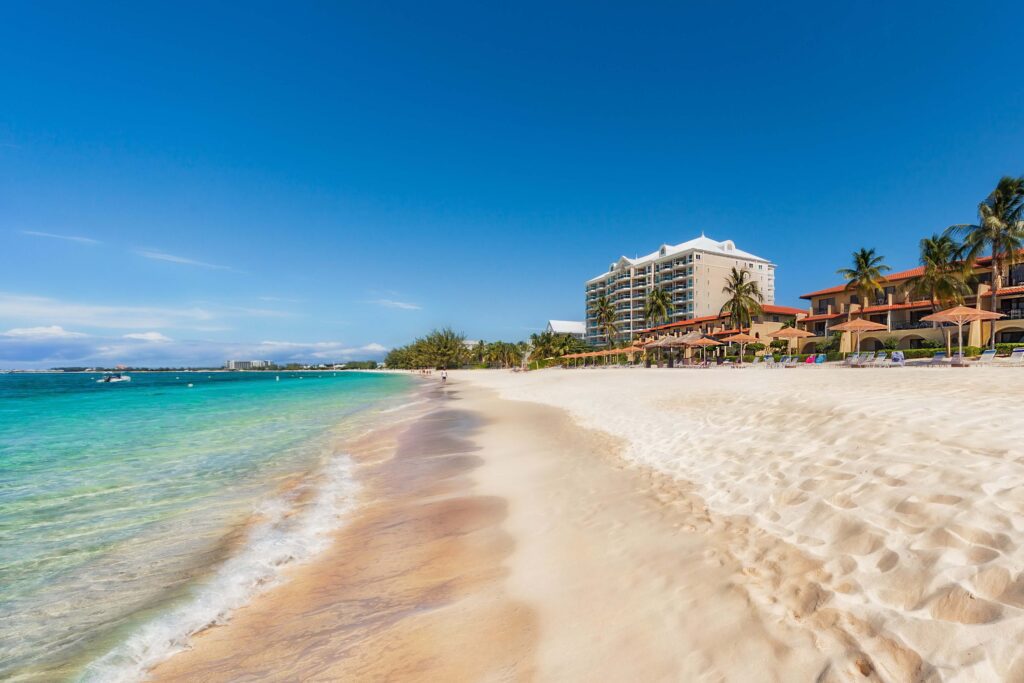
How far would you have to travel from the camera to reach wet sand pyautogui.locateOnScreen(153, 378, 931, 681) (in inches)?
108

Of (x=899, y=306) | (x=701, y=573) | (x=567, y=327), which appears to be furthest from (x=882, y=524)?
(x=567, y=327)

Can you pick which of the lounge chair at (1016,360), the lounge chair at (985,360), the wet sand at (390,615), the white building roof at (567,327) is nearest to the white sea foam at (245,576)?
the wet sand at (390,615)

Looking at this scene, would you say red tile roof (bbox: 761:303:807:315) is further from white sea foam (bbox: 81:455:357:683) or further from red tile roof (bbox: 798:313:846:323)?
white sea foam (bbox: 81:455:357:683)

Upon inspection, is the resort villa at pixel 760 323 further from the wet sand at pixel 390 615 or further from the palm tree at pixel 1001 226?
the wet sand at pixel 390 615

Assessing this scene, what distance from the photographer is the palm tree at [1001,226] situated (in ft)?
102

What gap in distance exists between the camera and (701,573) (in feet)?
12.2

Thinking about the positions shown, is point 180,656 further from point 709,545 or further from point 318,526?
point 709,545

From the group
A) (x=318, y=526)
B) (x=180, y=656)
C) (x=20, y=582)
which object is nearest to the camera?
(x=180, y=656)

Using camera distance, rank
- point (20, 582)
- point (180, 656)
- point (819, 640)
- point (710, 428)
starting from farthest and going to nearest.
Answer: point (710, 428) < point (20, 582) < point (180, 656) < point (819, 640)

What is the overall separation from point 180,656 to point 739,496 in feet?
19.0

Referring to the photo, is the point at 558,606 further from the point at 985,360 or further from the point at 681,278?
the point at 681,278

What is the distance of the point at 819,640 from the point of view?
2.62 m

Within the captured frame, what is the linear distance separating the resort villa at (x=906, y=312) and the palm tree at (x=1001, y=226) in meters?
2.29

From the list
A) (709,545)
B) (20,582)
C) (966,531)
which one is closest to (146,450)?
(20,582)
